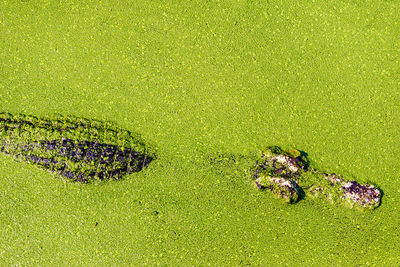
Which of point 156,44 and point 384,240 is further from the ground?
point 156,44

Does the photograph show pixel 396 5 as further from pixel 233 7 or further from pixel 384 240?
pixel 384 240

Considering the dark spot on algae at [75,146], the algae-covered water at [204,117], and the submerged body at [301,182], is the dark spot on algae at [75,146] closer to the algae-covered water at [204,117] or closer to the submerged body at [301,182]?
the algae-covered water at [204,117]

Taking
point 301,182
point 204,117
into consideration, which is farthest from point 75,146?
point 301,182

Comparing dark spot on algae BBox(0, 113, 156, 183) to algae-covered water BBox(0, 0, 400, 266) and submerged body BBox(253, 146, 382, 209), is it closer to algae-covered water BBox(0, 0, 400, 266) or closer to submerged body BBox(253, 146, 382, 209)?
algae-covered water BBox(0, 0, 400, 266)

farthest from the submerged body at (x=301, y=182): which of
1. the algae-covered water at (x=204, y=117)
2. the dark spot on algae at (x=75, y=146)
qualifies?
the dark spot on algae at (x=75, y=146)

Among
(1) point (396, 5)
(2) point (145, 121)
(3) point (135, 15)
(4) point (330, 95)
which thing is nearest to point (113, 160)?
(2) point (145, 121)

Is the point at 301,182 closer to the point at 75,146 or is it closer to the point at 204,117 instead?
the point at 204,117
